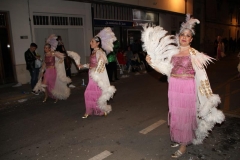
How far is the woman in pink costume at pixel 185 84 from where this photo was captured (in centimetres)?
365

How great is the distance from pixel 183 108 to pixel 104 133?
6.33 ft

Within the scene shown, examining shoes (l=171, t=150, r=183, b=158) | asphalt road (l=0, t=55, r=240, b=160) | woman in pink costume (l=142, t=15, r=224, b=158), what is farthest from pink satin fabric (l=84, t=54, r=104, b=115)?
shoes (l=171, t=150, r=183, b=158)

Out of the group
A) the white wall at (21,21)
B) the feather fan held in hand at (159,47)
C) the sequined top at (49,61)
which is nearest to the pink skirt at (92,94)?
the sequined top at (49,61)

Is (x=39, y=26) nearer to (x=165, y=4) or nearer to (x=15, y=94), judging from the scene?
(x=15, y=94)

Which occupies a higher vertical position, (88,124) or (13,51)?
(13,51)

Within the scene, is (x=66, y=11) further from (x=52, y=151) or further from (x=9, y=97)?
(x=52, y=151)

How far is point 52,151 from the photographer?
4191mm

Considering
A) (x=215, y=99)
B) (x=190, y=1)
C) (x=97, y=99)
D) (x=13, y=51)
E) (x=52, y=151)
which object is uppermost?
(x=190, y=1)

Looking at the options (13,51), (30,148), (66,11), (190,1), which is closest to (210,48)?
(190,1)

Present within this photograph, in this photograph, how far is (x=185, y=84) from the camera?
3725mm

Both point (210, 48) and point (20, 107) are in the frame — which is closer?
point (20, 107)

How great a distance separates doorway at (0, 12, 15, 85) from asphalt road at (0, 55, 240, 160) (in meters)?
3.56

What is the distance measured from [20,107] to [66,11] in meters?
7.39

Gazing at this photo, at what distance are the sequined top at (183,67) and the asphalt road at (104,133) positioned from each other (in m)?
1.40
